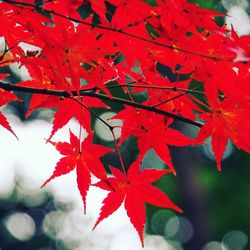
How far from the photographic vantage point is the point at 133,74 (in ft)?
4.46

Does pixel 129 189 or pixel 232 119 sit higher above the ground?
pixel 232 119

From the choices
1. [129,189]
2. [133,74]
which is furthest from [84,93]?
[129,189]

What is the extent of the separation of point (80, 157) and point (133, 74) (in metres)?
0.26

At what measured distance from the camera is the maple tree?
1.01 meters

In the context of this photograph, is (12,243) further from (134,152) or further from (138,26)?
(138,26)

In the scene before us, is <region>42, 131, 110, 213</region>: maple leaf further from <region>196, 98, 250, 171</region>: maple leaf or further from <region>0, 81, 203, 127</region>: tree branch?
<region>196, 98, 250, 171</region>: maple leaf

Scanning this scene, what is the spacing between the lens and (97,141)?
8156 millimetres

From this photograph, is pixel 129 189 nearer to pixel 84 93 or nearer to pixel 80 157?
pixel 80 157

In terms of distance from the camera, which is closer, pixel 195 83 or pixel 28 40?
pixel 28 40

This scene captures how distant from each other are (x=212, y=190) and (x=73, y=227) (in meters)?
4.71

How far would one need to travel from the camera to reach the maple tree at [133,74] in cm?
101

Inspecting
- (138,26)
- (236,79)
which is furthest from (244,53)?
(138,26)

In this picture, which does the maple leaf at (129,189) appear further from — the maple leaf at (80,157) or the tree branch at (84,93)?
the tree branch at (84,93)

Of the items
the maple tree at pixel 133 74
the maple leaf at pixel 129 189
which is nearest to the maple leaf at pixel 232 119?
the maple tree at pixel 133 74
